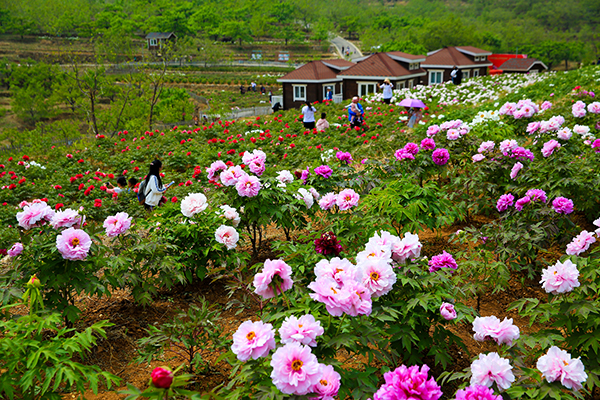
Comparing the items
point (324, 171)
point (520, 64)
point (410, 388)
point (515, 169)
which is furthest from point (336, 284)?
point (520, 64)

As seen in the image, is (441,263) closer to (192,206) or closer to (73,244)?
(192,206)

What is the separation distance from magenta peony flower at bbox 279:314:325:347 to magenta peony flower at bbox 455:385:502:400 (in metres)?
0.66

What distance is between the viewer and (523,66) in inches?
1802

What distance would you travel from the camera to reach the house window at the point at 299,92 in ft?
106

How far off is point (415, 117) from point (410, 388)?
41.9 feet

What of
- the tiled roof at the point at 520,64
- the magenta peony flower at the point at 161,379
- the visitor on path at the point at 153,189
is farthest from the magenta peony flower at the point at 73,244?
the tiled roof at the point at 520,64

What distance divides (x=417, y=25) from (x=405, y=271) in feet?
341

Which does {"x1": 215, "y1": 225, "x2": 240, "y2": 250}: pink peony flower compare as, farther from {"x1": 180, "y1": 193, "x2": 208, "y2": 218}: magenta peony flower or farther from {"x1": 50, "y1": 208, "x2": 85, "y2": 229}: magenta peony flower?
{"x1": 50, "y1": 208, "x2": 85, "y2": 229}: magenta peony flower

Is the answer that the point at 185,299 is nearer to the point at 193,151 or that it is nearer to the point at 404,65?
the point at 193,151

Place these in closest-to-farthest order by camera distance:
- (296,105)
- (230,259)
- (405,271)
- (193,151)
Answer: (405,271)
(230,259)
(193,151)
(296,105)

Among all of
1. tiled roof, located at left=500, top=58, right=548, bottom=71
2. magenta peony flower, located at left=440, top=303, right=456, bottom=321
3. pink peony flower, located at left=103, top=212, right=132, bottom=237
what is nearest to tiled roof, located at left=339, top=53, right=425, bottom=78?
tiled roof, located at left=500, top=58, right=548, bottom=71

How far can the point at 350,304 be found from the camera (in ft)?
6.56

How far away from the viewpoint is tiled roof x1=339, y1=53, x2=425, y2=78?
95.4 feet

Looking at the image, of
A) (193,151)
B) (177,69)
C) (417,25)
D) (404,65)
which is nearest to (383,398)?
(193,151)
